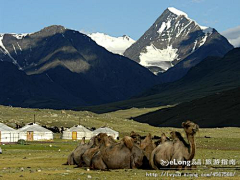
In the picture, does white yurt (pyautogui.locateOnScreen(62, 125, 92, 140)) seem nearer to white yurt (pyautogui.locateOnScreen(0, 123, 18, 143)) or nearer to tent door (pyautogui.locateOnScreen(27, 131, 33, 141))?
tent door (pyautogui.locateOnScreen(27, 131, 33, 141))

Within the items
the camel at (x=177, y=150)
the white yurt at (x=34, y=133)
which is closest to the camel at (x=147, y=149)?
the camel at (x=177, y=150)

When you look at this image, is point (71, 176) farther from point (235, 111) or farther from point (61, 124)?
point (235, 111)

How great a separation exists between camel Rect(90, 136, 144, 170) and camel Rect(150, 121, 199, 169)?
1396 millimetres

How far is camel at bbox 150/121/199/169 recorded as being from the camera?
85.5 feet

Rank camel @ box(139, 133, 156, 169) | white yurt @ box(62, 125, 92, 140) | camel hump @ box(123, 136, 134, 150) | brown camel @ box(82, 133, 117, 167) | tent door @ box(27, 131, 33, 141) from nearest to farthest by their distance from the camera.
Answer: camel hump @ box(123, 136, 134, 150), camel @ box(139, 133, 156, 169), brown camel @ box(82, 133, 117, 167), tent door @ box(27, 131, 33, 141), white yurt @ box(62, 125, 92, 140)

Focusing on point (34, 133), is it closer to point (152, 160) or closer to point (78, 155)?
point (78, 155)

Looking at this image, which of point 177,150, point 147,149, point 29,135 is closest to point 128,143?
point 147,149

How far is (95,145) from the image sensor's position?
3272 centimetres

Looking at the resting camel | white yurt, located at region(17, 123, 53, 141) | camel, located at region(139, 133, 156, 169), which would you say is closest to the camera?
camel, located at region(139, 133, 156, 169)

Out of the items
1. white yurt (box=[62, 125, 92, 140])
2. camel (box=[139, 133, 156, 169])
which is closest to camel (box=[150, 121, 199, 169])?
camel (box=[139, 133, 156, 169])

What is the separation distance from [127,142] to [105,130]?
273 ft

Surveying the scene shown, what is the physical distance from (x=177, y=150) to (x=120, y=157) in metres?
3.69

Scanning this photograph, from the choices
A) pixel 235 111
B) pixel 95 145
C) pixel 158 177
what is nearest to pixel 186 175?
pixel 158 177

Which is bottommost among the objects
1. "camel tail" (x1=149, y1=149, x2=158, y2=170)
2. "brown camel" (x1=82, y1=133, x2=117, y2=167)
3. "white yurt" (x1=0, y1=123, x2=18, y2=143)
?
"camel tail" (x1=149, y1=149, x2=158, y2=170)
